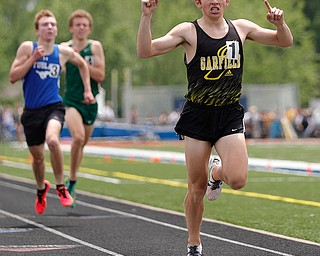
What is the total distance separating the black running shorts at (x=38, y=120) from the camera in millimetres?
12031

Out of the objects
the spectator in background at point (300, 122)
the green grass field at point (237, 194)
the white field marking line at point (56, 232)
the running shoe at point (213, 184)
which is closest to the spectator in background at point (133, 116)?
the spectator in background at point (300, 122)

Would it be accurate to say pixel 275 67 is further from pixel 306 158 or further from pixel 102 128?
pixel 306 158

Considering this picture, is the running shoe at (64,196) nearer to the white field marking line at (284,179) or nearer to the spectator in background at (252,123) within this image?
the white field marking line at (284,179)

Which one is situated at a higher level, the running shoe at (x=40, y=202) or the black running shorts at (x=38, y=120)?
the black running shorts at (x=38, y=120)

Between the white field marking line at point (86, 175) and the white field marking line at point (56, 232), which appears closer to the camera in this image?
the white field marking line at point (56, 232)

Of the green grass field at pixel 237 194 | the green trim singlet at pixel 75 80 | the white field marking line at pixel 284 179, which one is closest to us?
the green grass field at pixel 237 194

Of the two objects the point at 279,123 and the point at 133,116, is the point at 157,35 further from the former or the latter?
the point at 279,123

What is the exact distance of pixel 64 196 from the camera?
A: 12.2 m

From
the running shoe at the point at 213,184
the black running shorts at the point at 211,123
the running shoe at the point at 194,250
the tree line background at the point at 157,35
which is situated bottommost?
the running shoe at the point at 194,250

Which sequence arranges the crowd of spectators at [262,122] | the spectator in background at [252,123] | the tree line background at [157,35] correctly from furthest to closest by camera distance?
1. the tree line background at [157,35]
2. the crowd of spectators at [262,122]
3. the spectator in background at [252,123]

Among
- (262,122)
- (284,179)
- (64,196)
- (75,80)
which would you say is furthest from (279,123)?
(64,196)

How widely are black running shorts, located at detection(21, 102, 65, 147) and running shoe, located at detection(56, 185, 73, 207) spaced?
1.99 feet

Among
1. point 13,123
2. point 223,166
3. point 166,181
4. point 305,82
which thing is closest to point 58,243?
point 223,166

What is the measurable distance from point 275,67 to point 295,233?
54214mm
